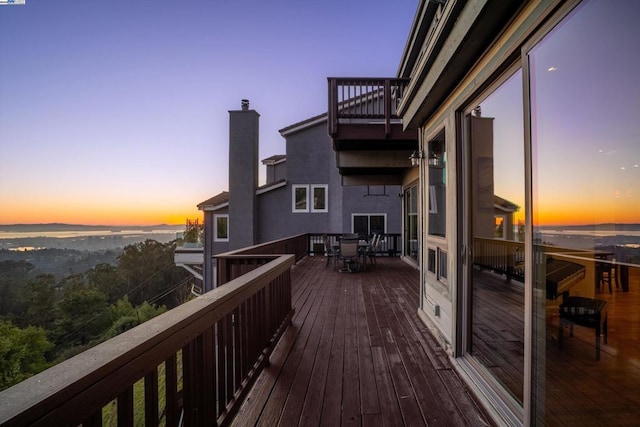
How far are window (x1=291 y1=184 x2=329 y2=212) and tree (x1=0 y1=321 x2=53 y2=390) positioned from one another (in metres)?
10.4

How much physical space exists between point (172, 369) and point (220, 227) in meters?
13.1

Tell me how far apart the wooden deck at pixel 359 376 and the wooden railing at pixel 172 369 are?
0.24m

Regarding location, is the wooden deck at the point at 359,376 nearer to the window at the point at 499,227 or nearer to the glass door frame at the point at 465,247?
the glass door frame at the point at 465,247

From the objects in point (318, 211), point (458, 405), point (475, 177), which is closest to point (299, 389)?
point (458, 405)

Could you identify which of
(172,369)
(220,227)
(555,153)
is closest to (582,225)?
(555,153)

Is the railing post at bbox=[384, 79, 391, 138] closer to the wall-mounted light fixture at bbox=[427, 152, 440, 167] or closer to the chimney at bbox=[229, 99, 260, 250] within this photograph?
the wall-mounted light fixture at bbox=[427, 152, 440, 167]

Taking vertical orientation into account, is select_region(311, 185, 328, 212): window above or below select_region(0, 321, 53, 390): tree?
above

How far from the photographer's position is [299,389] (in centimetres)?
234

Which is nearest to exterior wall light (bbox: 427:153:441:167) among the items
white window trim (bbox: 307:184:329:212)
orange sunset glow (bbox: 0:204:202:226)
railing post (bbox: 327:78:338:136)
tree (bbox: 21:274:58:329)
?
railing post (bbox: 327:78:338:136)

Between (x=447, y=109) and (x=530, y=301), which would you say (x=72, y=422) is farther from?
(x=447, y=109)

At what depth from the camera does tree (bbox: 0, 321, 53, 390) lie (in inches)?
418

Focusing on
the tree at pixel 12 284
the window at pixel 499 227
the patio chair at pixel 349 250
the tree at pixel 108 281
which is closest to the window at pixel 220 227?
the patio chair at pixel 349 250

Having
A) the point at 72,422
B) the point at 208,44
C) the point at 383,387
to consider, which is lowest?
the point at 383,387

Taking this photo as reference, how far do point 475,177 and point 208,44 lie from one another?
1079 cm
